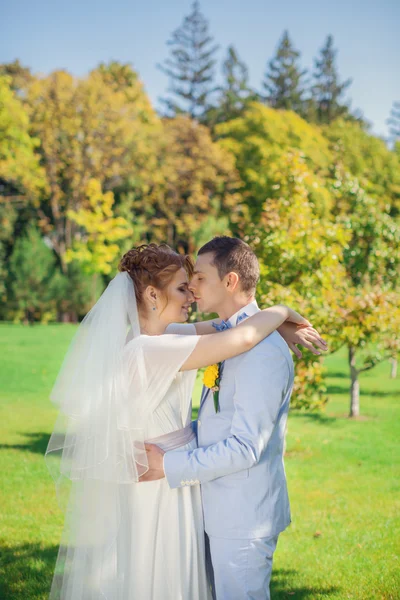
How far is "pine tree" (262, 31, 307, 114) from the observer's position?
49719 millimetres

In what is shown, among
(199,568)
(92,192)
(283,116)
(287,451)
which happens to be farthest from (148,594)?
(283,116)

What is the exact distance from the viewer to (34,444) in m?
9.92

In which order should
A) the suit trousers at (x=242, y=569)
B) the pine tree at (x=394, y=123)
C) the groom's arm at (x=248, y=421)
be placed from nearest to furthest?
the groom's arm at (x=248, y=421) < the suit trousers at (x=242, y=569) < the pine tree at (x=394, y=123)

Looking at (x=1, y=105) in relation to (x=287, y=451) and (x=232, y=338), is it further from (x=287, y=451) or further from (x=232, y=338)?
(x=232, y=338)

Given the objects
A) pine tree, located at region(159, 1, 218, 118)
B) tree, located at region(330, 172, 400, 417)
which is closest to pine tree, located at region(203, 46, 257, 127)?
pine tree, located at region(159, 1, 218, 118)

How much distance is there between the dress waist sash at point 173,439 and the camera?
10.4 ft

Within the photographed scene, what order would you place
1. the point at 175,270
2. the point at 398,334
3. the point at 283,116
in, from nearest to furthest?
the point at 175,270
the point at 398,334
the point at 283,116

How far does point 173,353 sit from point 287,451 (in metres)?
7.30

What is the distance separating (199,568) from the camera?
3.24m

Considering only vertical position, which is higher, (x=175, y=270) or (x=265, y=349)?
(x=175, y=270)

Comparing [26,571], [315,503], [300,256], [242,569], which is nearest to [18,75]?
[300,256]

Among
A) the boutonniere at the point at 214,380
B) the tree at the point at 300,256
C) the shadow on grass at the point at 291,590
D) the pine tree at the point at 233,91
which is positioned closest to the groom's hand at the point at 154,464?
the boutonniere at the point at 214,380

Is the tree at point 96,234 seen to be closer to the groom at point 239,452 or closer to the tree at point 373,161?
the tree at point 373,161

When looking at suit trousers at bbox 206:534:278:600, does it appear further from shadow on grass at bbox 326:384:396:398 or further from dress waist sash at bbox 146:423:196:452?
shadow on grass at bbox 326:384:396:398
